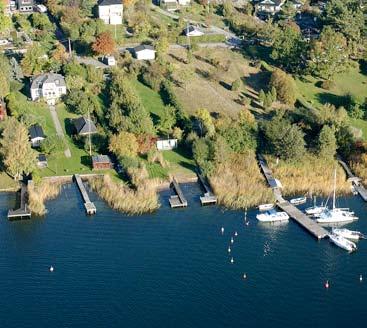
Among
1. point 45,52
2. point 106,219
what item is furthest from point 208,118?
point 45,52

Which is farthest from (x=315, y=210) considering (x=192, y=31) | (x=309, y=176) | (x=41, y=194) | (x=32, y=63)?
(x=192, y=31)

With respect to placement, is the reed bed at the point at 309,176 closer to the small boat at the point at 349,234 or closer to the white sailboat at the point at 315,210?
the white sailboat at the point at 315,210

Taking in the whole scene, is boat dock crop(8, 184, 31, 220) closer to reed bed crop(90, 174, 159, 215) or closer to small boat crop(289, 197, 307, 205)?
reed bed crop(90, 174, 159, 215)

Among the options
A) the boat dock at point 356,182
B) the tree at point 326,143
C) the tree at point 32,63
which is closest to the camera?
the boat dock at point 356,182

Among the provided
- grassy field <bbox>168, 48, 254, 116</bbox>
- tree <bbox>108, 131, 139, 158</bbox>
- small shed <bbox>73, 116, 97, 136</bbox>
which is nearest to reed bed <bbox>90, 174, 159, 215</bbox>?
tree <bbox>108, 131, 139, 158</bbox>

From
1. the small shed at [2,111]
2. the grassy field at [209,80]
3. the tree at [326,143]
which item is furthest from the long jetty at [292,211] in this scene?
the small shed at [2,111]

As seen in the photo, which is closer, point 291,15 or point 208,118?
point 208,118

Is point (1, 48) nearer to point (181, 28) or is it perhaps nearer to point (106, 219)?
point (181, 28)
